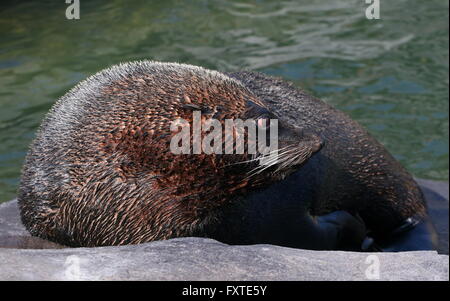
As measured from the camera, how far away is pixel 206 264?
10.5 feet

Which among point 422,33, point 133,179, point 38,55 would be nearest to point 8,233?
point 133,179

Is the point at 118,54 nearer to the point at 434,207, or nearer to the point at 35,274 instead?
the point at 434,207

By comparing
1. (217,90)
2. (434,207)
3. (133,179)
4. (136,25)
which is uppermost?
(136,25)

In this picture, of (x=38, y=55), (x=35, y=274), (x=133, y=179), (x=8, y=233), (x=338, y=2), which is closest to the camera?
(x=35, y=274)

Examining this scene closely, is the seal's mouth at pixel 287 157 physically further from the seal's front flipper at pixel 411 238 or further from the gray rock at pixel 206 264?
the seal's front flipper at pixel 411 238

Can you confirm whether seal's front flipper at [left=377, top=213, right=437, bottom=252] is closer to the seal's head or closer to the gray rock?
the seal's head

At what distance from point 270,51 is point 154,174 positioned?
563cm

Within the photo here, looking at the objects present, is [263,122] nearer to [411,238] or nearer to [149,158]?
[149,158]

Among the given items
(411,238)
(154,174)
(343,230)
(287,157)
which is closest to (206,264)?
(154,174)

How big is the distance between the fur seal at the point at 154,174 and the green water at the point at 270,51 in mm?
2819

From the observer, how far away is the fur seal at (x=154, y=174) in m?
3.88

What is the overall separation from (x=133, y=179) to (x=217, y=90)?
0.67 m

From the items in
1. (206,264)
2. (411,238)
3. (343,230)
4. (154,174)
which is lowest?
(411,238)

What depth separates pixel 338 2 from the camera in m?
10.9
